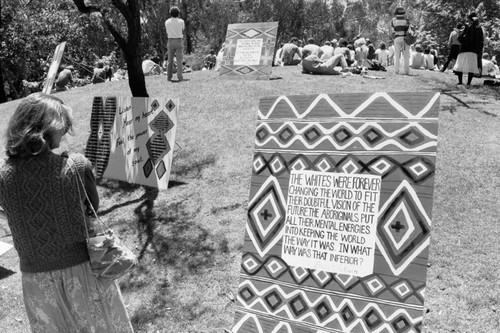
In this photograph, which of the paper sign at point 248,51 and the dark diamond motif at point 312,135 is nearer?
the dark diamond motif at point 312,135

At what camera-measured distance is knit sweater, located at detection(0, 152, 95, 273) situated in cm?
254

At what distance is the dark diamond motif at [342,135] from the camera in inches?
102

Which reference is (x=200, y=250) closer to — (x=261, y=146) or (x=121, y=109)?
(x=261, y=146)

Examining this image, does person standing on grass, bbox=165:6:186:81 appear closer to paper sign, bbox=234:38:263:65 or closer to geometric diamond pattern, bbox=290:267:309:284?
paper sign, bbox=234:38:263:65

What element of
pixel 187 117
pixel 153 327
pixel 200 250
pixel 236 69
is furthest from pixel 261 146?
pixel 236 69

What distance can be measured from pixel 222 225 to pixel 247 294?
2673 millimetres

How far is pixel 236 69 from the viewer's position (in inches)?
444

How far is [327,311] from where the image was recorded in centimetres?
255

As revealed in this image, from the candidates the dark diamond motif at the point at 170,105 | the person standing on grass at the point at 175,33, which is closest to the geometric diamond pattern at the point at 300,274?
the dark diamond motif at the point at 170,105

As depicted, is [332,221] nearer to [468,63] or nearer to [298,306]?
[298,306]

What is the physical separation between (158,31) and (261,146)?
1309 inches

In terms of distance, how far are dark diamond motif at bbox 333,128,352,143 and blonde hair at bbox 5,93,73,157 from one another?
4.75 feet

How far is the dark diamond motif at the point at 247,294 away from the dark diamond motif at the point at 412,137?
120cm

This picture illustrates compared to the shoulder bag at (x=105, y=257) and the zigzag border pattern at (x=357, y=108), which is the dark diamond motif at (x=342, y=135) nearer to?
the zigzag border pattern at (x=357, y=108)
